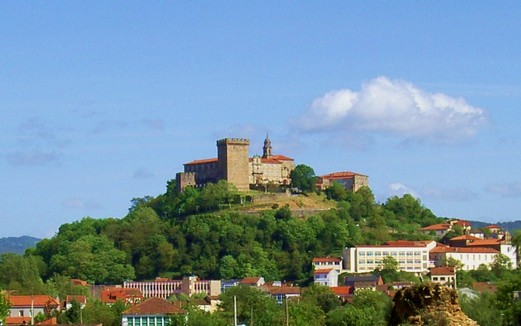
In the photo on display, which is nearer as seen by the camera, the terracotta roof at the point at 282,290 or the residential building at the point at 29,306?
the residential building at the point at 29,306

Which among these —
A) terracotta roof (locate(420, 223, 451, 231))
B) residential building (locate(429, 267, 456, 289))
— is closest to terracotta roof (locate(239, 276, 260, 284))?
residential building (locate(429, 267, 456, 289))

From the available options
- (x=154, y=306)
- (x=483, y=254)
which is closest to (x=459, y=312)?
(x=154, y=306)

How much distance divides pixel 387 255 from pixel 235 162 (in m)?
28.7

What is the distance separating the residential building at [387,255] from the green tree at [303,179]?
21260 mm

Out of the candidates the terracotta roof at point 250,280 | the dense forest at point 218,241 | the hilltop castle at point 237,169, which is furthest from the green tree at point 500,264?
the hilltop castle at point 237,169

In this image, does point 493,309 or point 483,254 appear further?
point 483,254

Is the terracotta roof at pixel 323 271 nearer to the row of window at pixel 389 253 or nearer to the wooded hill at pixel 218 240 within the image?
the wooded hill at pixel 218 240

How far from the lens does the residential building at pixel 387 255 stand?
135375 millimetres

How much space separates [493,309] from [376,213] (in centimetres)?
11390

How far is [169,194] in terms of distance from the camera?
163375 mm

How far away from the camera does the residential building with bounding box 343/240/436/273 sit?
135375mm

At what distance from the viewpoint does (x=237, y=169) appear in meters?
157

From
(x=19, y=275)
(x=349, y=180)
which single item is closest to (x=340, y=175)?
(x=349, y=180)

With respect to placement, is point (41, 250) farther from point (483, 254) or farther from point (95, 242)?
point (483, 254)
